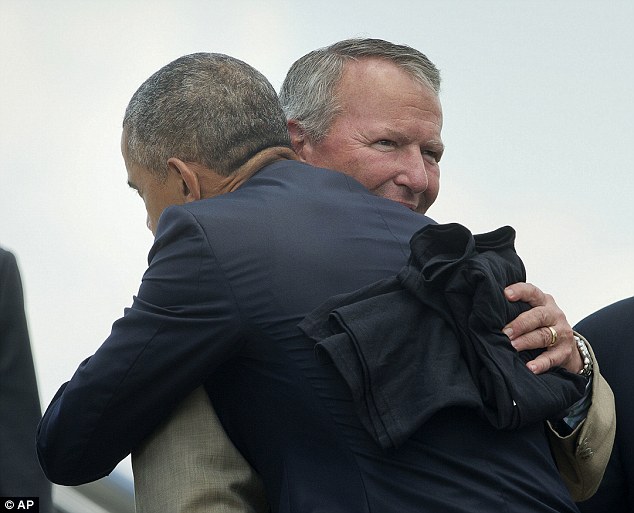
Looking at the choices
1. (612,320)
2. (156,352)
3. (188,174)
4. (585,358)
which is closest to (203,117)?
(188,174)

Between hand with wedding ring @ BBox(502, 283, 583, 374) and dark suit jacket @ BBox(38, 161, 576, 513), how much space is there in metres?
0.14

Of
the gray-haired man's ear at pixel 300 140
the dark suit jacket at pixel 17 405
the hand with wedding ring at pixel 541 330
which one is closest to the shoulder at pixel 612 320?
the hand with wedding ring at pixel 541 330

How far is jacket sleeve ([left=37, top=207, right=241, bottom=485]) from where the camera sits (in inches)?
72.0

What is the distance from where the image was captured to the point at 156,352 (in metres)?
1.83

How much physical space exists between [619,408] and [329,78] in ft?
3.54

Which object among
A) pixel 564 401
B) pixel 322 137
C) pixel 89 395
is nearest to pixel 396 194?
pixel 322 137

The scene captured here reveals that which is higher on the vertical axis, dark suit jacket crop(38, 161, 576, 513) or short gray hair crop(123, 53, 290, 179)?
short gray hair crop(123, 53, 290, 179)

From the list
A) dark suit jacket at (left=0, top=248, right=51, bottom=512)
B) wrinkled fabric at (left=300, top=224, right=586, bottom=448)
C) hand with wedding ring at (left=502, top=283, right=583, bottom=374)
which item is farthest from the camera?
dark suit jacket at (left=0, top=248, right=51, bottom=512)

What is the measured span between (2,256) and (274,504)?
49.0 inches

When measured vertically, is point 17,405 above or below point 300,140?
below

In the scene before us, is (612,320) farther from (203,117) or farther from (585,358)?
(203,117)

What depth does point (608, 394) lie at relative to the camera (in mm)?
2246

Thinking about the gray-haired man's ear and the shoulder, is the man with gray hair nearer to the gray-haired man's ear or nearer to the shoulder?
the gray-haired man's ear

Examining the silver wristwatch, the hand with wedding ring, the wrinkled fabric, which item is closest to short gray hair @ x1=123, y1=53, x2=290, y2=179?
the wrinkled fabric
